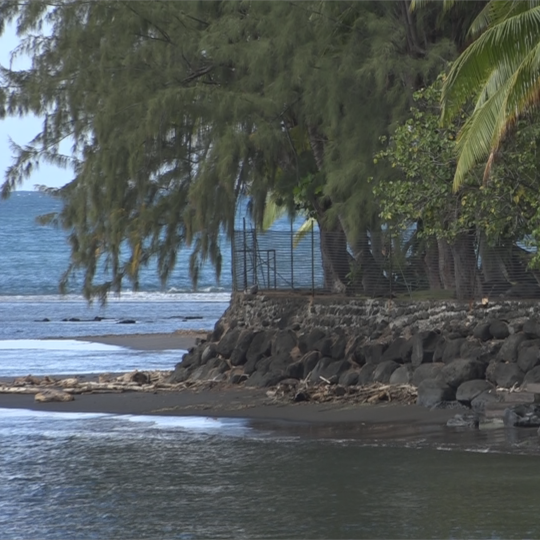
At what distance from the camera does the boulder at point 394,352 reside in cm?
2002

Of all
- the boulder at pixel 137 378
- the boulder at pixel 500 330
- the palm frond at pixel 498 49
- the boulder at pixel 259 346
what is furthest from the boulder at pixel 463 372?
the boulder at pixel 137 378

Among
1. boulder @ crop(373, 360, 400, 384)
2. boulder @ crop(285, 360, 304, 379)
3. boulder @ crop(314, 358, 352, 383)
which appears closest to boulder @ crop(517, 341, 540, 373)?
boulder @ crop(373, 360, 400, 384)

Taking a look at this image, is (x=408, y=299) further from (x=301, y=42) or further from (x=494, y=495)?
(x=494, y=495)

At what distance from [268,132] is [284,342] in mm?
3897

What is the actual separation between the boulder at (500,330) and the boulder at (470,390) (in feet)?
4.09

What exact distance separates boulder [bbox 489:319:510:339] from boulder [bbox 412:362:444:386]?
0.95 m

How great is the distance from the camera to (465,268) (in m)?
20.5

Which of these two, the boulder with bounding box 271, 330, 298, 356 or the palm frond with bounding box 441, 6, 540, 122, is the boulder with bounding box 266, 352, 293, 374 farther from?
the palm frond with bounding box 441, 6, 540, 122

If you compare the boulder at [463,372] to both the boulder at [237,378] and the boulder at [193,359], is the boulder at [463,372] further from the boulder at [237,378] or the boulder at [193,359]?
the boulder at [193,359]

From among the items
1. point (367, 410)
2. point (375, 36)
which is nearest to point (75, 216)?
point (375, 36)

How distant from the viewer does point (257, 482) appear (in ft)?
43.8

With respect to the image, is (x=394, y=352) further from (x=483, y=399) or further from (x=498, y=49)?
(x=498, y=49)

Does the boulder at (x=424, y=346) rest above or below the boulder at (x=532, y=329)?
below

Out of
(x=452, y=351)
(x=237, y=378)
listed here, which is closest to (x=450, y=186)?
(x=452, y=351)
